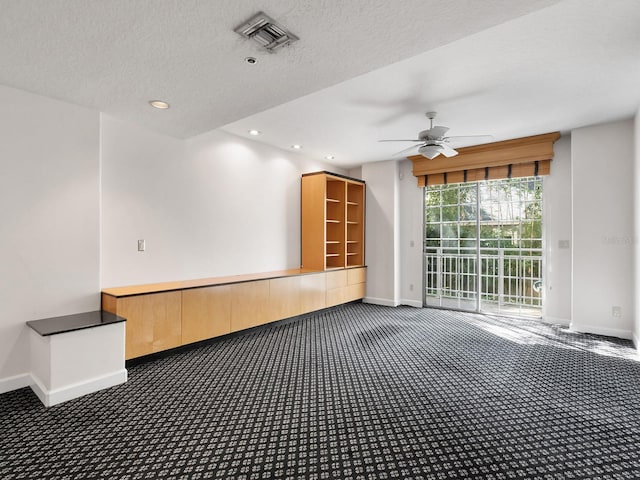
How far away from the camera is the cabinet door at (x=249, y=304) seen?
404 centimetres

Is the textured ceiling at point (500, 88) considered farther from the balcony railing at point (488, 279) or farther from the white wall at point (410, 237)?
the balcony railing at point (488, 279)

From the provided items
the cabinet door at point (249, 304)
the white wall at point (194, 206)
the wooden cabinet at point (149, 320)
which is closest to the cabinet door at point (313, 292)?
the white wall at point (194, 206)

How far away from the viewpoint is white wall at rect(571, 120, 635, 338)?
4062 mm

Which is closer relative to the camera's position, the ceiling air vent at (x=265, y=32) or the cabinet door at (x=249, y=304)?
the ceiling air vent at (x=265, y=32)

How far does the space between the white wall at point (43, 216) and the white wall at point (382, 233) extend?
4480 millimetres

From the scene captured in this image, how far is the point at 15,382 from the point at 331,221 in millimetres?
4397

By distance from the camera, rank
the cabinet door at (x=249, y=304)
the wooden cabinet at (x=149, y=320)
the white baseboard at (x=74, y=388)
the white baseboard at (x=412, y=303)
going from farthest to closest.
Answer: the white baseboard at (x=412, y=303)
the cabinet door at (x=249, y=304)
the wooden cabinet at (x=149, y=320)
the white baseboard at (x=74, y=388)

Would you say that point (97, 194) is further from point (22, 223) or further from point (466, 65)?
point (466, 65)

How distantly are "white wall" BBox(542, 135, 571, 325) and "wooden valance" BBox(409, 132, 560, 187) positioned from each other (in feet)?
0.52

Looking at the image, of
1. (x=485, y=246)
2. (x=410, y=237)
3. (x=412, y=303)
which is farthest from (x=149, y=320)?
(x=485, y=246)

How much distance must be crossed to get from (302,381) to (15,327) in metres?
2.46

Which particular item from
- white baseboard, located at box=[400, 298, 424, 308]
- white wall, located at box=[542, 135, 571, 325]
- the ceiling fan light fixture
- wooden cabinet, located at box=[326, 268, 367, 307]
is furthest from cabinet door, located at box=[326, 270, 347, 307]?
white wall, located at box=[542, 135, 571, 325]

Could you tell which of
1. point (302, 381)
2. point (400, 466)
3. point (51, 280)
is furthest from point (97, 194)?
point (400, 466)

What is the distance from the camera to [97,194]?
3209mm
